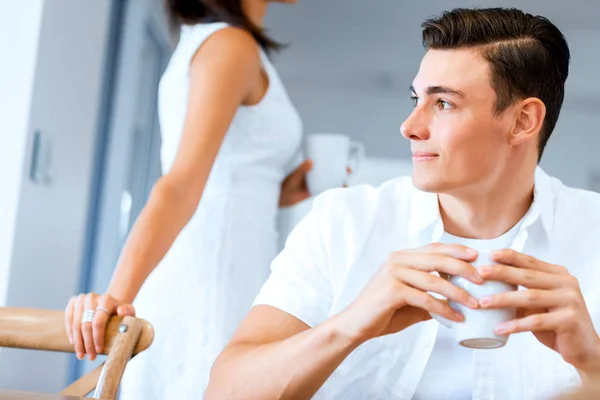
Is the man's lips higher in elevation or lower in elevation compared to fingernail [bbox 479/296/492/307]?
higher

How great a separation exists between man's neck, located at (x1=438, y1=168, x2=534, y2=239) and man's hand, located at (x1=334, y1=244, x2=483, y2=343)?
0.30 metres

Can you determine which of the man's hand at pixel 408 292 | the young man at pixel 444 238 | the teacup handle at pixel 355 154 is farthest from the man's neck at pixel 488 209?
the teacup handle at pixel 355 154

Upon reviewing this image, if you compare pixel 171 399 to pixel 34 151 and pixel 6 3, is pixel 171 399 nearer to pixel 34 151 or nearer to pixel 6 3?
pixel 34 151

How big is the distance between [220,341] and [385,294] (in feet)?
1.87

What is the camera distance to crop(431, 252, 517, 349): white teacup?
75 cm

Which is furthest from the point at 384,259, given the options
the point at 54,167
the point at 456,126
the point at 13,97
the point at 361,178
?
the point at 54,167

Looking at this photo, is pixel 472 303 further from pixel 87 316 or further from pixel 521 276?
pixel 87 316

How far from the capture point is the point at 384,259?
3.64ft

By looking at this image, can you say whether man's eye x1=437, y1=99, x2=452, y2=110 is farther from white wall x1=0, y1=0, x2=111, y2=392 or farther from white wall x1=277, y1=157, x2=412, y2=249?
white wall x1=0, y1=0, x2=111, y2=392

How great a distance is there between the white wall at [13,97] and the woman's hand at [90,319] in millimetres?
A: 982

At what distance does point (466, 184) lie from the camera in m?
1.13

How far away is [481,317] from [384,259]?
0.37 meters

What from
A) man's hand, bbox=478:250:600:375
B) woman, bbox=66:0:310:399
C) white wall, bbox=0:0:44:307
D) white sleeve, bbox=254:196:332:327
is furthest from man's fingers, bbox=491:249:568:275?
white wall, bbox=0:0:44:307

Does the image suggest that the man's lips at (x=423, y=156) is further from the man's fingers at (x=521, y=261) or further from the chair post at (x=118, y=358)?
the chair post at (x=118, y=358)
